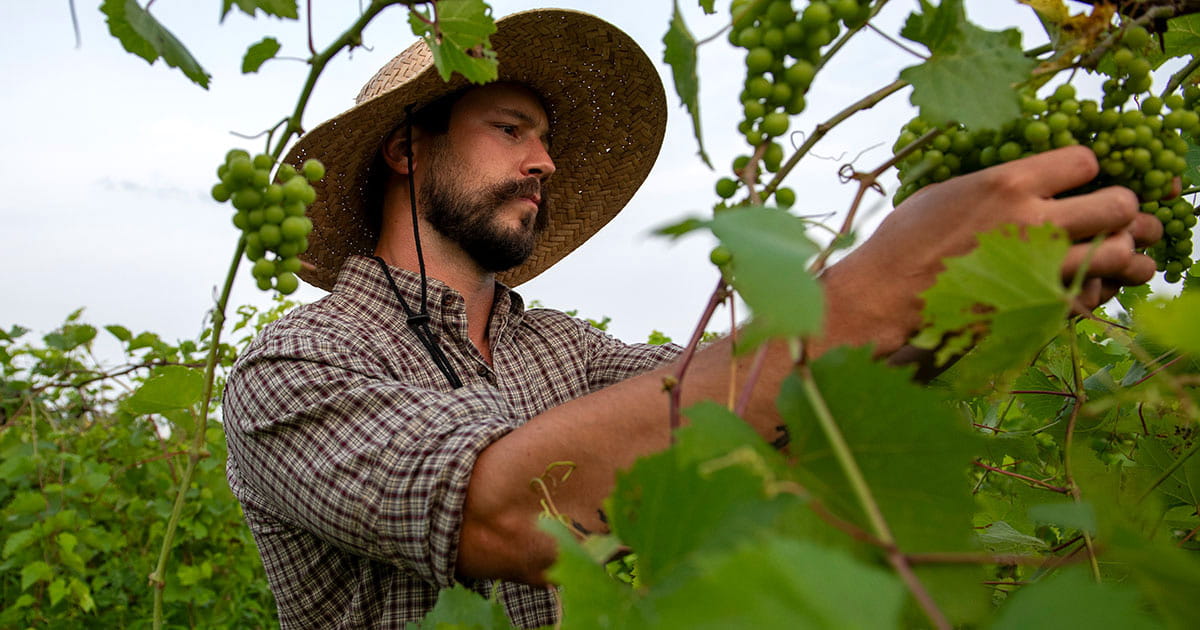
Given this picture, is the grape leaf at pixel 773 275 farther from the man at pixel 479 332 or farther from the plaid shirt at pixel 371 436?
the plaid shirt at pixel 371 436

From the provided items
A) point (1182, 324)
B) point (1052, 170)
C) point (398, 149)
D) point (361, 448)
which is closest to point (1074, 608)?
point (1182, 324)

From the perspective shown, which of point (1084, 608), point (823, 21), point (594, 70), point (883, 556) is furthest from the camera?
point (594, 70)

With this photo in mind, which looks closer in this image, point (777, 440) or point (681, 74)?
point (681, 74)

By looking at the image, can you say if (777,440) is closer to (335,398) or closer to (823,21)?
(823,21)

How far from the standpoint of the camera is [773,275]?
40cm

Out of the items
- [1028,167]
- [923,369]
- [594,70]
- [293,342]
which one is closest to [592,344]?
[594,70]

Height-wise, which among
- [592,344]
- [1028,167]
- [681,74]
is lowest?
[592,344]

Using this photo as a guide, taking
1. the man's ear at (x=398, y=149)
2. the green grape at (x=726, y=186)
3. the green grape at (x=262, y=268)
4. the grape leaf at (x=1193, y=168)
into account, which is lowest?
the grape leaf at (x=1193, y=168)

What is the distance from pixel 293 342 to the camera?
154 centimetres

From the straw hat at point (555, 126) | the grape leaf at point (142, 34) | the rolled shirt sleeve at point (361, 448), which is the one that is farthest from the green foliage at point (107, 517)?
the grape leaf at point (142, 34)

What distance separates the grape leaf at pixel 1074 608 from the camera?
0.34m

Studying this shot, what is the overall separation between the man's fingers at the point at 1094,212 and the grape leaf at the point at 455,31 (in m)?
0.55

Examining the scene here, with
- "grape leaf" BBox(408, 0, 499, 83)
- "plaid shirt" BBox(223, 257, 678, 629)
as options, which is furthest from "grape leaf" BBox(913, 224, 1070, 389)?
"plaid shirt" BBox(223, 257, 678, 629)

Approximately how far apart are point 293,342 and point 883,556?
1.26 meters
